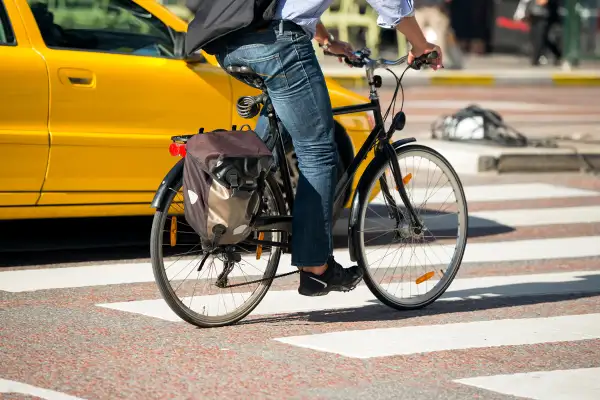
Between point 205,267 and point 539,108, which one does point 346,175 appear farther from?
point 539,108

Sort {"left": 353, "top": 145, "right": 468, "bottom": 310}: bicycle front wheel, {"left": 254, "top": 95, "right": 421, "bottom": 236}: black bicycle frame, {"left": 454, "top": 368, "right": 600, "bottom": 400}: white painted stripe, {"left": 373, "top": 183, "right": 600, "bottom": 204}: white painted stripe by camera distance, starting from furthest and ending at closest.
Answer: {"left": 373, "top": 183, "right": 600, "bottom": 204}: white painted stripe
{"left": 353, "top": 145, "right": 468, "bottom": 310}: bicycle front wheel
{"left": 254, "top": 95, "right": 421, "bottom": 236}: black bicycle frame
{"left": 454, "top": 368, "right": 600, "bottom": 400}: white painted stripe

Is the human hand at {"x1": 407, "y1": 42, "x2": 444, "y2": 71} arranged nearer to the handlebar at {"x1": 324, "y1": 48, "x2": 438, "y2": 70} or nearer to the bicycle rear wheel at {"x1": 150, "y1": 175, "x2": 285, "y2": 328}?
the handlebar at {"x1": 324, "y1": 48, "x2": 438, "y2": 70}

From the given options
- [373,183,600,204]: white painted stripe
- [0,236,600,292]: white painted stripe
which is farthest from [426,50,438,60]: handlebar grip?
[373,183,600,204]: white painted stripe

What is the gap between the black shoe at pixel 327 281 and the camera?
5832mm

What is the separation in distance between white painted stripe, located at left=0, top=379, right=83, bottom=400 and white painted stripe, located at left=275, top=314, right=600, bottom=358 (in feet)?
3.80

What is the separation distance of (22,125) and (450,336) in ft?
8.26

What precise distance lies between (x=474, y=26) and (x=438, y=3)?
7030 millimetres

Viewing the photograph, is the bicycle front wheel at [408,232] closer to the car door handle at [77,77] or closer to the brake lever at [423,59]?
the brake lever at [423,59]

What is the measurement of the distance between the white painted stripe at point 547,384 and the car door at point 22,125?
285 cm

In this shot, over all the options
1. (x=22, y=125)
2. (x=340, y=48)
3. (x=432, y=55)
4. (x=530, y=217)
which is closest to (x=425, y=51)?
(x=432, y=55)

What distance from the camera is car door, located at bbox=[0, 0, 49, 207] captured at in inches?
268

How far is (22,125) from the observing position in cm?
686

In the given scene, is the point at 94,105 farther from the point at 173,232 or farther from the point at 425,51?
the point at 425,51

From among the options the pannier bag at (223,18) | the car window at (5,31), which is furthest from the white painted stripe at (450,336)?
the car window at (5,31)
